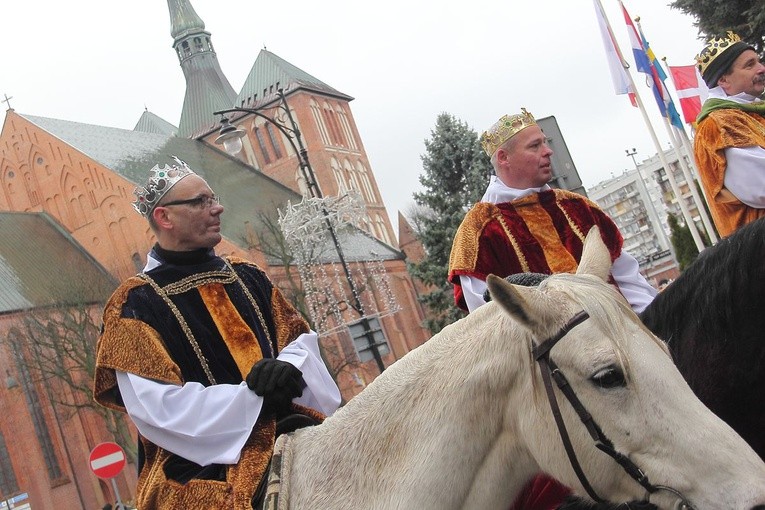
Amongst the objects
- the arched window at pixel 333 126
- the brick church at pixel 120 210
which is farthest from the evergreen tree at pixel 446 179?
the arched window at pixel 333 126

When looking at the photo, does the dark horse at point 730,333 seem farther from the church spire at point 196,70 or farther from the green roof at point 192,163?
the church spire at point 196,70

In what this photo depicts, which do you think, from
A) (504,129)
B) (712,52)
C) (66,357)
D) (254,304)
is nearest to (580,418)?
(254,304)

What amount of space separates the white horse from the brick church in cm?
2085

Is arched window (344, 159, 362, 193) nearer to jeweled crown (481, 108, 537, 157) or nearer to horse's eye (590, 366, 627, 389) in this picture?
jeweled crown (481, 108, 537, 157)

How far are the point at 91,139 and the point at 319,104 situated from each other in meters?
18.0

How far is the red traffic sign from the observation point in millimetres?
17469

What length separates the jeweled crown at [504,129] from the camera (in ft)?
16.1

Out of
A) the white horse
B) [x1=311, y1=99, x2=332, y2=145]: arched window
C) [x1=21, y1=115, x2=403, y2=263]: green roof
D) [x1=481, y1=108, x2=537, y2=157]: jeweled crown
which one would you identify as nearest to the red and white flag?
[x1=481, y1=108, x2=537, y2=157]: jeweled crown

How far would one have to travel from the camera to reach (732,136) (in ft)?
15.9

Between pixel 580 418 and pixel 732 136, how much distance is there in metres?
2.90

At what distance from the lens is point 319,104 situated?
223ft

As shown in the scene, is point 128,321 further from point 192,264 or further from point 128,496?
point 128,496

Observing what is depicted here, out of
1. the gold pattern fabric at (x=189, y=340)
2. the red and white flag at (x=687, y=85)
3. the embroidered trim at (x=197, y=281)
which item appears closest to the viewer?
the gold pattern fabric at (x=189, y=340)

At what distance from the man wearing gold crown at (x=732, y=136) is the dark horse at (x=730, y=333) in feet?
3.61
